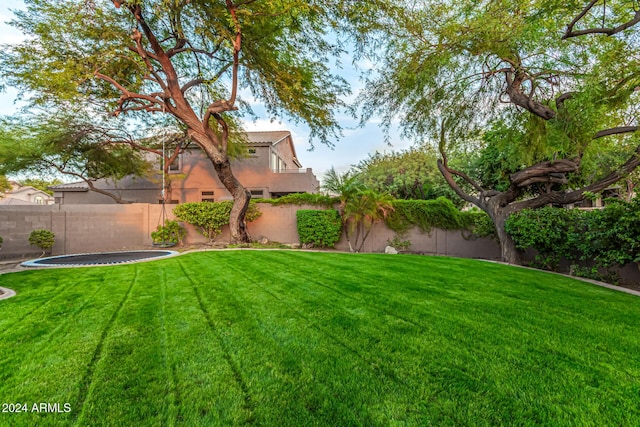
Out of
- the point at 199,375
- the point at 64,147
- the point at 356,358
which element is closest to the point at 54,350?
the point at 199,375

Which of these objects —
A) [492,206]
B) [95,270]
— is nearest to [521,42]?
[492,206]

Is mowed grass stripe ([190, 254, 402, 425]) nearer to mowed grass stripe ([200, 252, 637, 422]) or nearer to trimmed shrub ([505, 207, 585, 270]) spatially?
mowed grass stripe ([200, 252, 637, 422])

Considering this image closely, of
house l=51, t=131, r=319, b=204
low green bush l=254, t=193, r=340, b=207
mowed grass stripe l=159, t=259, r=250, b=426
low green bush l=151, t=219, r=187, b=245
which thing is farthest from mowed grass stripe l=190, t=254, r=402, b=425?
house l=51, t=131, r=319, b=204

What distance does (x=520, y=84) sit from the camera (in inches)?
289

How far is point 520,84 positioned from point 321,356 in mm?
8757

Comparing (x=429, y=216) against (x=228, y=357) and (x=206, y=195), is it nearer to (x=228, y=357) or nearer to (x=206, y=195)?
(x=228, y=357)

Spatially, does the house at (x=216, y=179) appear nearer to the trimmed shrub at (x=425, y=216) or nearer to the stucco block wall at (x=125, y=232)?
the stucco block wall at (x=125, y=232)

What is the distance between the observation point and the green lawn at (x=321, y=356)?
160 centimetres

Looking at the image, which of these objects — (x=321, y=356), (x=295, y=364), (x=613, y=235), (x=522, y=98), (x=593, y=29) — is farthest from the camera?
(x=522, y=98)

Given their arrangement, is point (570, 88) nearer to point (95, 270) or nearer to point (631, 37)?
point (631, 37)

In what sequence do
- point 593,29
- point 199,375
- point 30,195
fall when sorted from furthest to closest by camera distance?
1. point 30,195
2. point 593,29
3. point 199,375

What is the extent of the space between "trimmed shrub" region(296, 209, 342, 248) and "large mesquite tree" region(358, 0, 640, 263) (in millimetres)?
4082

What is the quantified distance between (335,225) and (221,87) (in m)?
7.83

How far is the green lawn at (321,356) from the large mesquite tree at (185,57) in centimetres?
690
